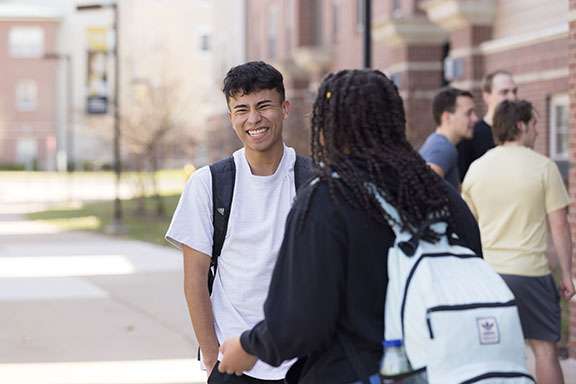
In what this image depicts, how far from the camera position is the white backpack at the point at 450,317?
2361 mm

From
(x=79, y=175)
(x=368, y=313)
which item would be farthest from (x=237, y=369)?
(x=79, y=175)

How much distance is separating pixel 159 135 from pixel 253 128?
22603 mm

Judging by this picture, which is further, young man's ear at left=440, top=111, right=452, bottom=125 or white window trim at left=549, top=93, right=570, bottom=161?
white window trim at left=549, top=93, right=570, bottom=161

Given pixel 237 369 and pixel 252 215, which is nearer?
pixel 237 369

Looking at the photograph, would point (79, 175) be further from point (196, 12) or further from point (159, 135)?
point (159, 135)

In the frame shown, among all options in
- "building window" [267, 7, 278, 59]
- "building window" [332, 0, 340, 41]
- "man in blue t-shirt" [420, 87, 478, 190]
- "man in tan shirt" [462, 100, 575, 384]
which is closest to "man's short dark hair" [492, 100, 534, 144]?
"man in tan shirt" [462, 100, 575, 384]

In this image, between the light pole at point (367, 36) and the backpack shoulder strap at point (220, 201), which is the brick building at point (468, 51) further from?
the backpack shoulder strap at point (220, 201)

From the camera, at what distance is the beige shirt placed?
5.16m

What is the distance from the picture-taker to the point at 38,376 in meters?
7.45

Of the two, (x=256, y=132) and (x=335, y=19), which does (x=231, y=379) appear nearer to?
(x=256, y=132)

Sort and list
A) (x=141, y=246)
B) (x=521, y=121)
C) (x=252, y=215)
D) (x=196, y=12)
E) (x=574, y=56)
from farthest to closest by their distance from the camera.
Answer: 1. (x=196, y=12)
2. (x=141, y=246)
3. (x=574, y=56)
4. (x=521, y=121)
5. (x=252, y=215)

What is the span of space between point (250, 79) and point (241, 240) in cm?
60

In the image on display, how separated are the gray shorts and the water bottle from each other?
2915mm

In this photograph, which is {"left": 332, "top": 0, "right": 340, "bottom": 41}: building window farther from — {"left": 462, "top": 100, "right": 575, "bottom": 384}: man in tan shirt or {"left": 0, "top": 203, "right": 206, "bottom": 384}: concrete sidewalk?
{"left": 462, "top": 100, "right": 575, "bottom": 384}: man in tan shirt
